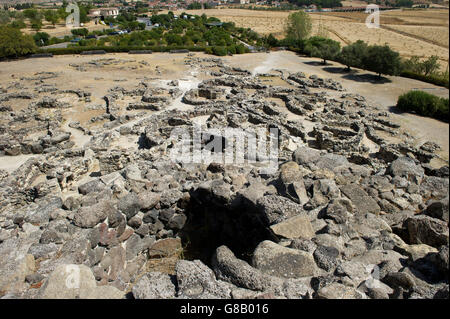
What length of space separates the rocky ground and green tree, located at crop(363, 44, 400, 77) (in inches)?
568

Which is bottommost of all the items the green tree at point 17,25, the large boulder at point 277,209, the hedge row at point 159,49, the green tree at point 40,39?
the large boulder at point 277,209

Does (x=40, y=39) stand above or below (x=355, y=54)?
above

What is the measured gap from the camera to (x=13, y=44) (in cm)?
3816

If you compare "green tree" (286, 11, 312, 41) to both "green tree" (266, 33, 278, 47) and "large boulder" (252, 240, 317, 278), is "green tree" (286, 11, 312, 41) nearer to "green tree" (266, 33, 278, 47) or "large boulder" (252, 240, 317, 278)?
"green tree" (266, 33, 278, 47)

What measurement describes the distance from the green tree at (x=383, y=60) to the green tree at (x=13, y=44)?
43.1 meters

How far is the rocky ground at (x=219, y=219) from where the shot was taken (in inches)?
225

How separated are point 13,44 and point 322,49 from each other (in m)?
41.1

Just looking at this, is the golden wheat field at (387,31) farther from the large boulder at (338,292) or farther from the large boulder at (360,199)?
the large boulder at (338,292)

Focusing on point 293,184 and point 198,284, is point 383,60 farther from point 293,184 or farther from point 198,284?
point 198,284

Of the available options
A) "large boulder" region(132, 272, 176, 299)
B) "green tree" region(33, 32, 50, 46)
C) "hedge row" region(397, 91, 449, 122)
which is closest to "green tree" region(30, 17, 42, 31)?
"green tree" region(33, 32, 50, 46)

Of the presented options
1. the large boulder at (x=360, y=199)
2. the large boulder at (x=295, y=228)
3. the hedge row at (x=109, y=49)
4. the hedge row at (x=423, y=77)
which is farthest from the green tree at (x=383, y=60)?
the large boulder at (x=295, y=228)

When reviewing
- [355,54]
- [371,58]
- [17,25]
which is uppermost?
[17,25]

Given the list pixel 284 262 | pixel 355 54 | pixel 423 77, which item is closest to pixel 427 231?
pixel 284 262
